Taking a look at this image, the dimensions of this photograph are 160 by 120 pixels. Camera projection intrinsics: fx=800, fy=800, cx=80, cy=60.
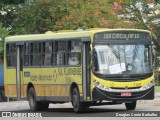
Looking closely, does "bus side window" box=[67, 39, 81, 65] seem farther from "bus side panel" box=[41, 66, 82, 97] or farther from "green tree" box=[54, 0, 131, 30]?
"green tree" box=[54, 0, 131, 30]

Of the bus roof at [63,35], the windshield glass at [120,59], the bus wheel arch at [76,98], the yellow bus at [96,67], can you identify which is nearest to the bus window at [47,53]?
the yellow bus at [96,67]

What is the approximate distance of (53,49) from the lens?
28.4 metres

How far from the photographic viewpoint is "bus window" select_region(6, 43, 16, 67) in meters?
31.2

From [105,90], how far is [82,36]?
2.11 metres

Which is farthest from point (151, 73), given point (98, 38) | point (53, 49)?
point (53, 49)

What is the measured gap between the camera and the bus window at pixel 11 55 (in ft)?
102

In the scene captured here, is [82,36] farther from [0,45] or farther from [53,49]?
[0,45]

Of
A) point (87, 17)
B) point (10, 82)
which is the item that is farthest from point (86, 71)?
point (87, 17)

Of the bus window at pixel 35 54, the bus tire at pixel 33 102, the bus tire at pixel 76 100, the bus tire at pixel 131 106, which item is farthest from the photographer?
the bus tire at pixel 33 102

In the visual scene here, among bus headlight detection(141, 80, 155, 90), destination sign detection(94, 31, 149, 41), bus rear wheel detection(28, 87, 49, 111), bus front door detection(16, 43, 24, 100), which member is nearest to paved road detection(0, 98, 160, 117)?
bus rear wheel detection(28, 87, 49, 111)

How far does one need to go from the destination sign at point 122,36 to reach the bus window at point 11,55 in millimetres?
6022

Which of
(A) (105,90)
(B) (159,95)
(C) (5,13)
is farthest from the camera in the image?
(C) (5,13)

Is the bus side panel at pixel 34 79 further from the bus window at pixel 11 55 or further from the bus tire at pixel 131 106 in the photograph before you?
the bus tire at pixel 131 106

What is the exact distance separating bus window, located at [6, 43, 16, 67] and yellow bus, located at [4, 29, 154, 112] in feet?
7.18
